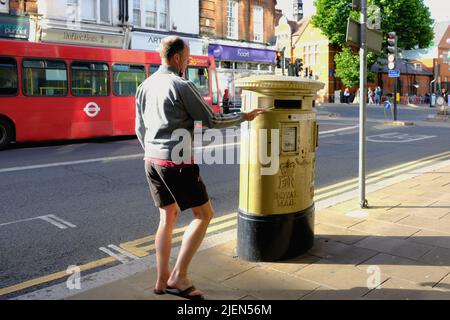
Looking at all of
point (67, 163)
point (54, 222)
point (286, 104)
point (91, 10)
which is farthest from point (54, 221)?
point (91, 10)

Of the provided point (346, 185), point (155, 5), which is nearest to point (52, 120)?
point (346, 185)

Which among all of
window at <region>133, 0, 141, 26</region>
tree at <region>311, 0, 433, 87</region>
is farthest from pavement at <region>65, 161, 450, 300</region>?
tree at <region>311, 0, 433, 87</region>

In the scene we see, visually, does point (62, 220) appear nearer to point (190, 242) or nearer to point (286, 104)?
point (190, 242)

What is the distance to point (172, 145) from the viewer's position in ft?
10.4

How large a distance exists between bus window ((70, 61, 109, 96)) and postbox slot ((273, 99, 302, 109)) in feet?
37.1

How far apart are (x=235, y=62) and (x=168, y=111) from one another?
29.8 meters

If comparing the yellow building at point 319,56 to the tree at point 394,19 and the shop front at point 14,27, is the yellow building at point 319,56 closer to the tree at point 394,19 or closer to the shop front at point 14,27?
the tree at point 394,19

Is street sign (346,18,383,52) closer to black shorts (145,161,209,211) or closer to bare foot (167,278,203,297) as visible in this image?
black shorts (145,161,209,211)

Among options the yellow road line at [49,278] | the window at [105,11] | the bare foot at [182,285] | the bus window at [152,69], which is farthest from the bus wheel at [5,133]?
the window at [105,11]

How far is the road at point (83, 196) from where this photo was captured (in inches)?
173

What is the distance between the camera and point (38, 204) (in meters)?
6.33

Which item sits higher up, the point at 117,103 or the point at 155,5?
the point at 155,5
